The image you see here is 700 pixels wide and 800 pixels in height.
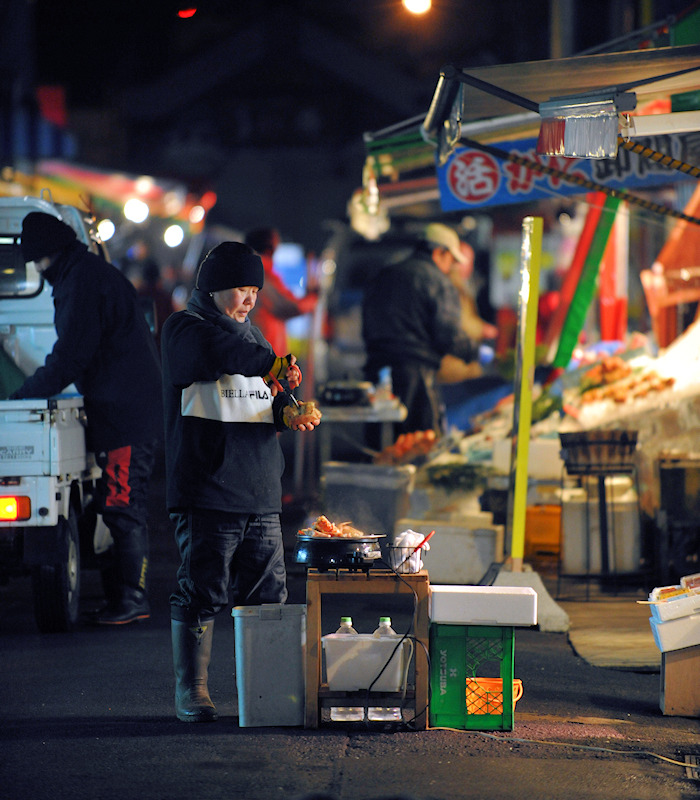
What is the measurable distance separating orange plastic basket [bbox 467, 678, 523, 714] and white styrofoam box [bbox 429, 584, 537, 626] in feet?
0.98

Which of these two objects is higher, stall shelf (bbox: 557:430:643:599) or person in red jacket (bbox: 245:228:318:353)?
person in red jacket (bbox: 245:228:318:353)

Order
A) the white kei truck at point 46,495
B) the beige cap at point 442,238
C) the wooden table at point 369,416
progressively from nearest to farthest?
the white kei truck at point 46,495
the wooden table at point 369,416
the beige cap at point 442,238

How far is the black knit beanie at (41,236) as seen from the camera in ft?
24.1

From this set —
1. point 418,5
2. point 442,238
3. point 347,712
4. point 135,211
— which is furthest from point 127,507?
point 135,211

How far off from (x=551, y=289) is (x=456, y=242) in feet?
36.9

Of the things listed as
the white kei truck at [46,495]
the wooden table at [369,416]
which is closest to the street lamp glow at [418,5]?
the white kei truck at [46,495]

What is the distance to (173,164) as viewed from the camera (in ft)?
134

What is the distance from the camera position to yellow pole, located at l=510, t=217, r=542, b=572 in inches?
309

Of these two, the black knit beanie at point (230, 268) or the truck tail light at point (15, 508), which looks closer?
the black knit beanie at point (230, 268)

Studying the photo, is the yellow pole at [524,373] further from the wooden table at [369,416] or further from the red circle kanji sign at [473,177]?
the wooden table at [369,416]

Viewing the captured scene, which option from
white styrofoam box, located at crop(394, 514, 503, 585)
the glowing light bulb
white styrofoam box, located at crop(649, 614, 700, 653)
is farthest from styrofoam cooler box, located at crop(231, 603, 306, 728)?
the glowing light bulb

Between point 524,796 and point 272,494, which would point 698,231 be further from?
point 524,796

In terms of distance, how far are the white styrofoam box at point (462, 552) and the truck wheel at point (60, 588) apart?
2.52 meters

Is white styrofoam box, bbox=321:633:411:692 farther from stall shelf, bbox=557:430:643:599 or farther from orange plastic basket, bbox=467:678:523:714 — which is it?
stall shelf, bbox=557:430:643:599
